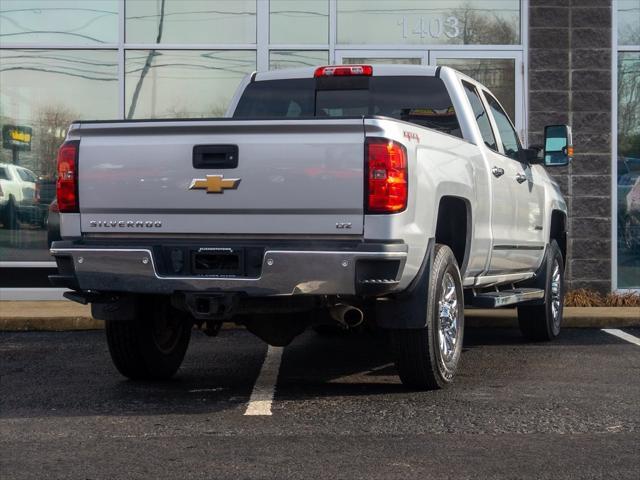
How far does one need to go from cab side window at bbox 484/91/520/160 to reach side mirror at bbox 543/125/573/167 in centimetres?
24

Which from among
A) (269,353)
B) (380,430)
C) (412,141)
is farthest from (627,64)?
(380,430)

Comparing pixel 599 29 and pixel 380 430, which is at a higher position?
pixel 599 29

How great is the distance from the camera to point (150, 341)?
7297 mm

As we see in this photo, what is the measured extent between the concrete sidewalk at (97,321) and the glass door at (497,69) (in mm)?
2777

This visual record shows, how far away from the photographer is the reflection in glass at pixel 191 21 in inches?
522

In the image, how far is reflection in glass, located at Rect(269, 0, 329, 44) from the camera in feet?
43.7

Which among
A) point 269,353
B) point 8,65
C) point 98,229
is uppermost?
point 8,65

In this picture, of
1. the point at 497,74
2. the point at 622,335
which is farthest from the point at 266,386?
the point at 497,74

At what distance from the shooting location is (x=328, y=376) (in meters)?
7.73

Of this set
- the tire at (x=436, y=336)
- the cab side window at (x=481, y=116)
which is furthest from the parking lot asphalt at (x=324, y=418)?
the cab side window at (x=481, y=116)

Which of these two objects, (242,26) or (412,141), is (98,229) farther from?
(242,26)

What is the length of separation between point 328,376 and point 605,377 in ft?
5.85

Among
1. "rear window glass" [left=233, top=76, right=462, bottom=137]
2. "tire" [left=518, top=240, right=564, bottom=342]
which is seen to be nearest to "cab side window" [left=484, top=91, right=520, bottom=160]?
"rear window glass" [left=233, top=76, right=462, bottom=137]

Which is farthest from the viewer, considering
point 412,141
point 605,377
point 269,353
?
point 269,353
